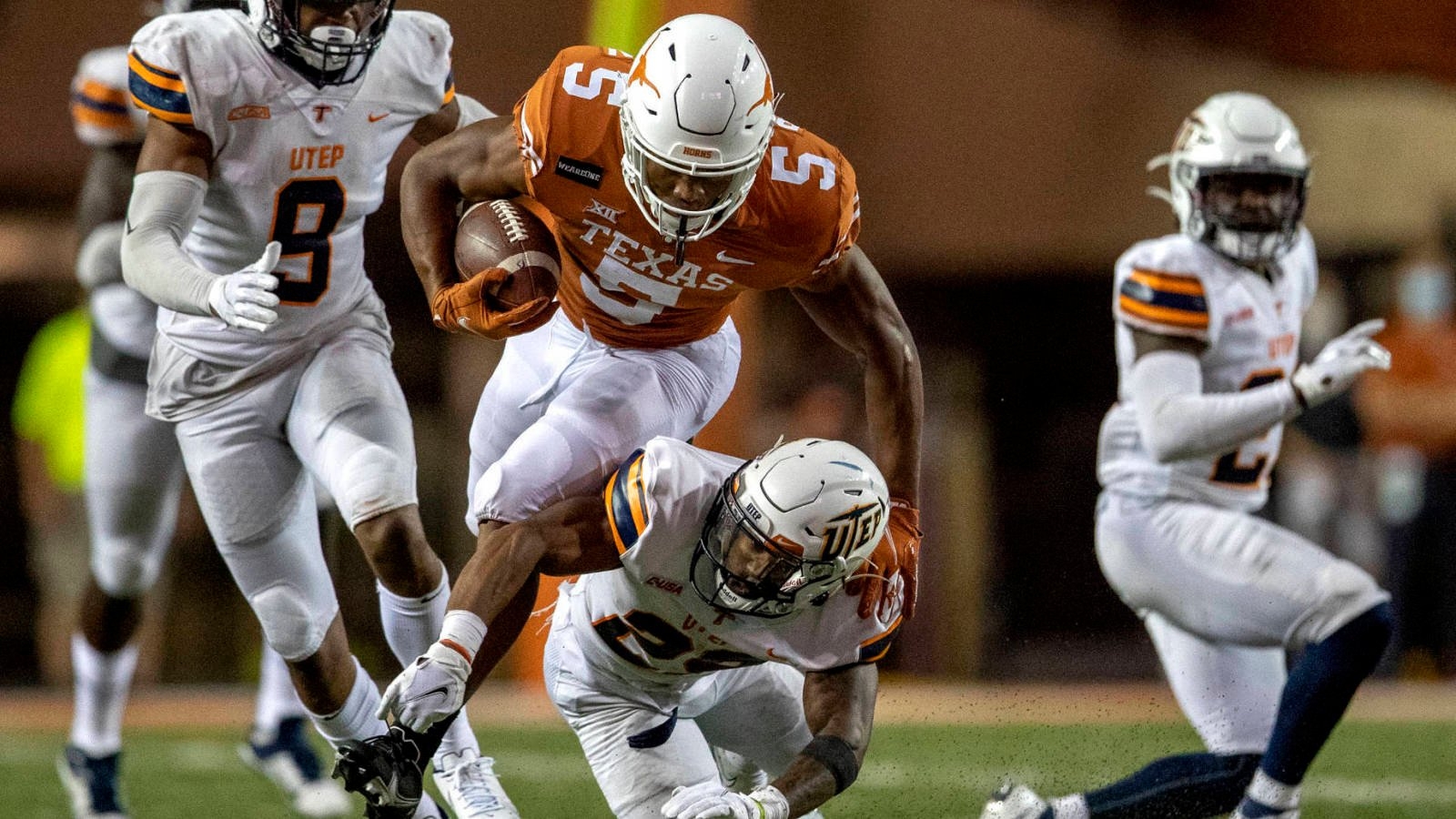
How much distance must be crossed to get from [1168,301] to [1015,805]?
1.21m

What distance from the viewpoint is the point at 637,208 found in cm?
336

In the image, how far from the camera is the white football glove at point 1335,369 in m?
3.87

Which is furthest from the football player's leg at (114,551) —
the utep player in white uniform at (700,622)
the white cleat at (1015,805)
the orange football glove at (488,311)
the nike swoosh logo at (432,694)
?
the white cleat at (1015,805)

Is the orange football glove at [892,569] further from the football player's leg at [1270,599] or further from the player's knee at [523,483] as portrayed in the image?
the football player's leg at [1270,599]

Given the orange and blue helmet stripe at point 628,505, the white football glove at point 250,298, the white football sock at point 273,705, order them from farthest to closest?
the white football sock at point 273,705, the orange and blue helmet stripe at point 628,505, the white football glove at point 250,298

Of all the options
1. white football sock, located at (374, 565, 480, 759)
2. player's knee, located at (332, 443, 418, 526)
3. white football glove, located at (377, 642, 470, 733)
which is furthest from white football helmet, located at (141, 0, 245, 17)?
white football glove, located at (377, 642, 470, 733)

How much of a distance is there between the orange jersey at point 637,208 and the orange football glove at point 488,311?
0.30 m

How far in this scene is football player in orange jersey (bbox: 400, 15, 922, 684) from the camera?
316 cm

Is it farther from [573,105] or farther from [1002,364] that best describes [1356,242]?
[573,105]

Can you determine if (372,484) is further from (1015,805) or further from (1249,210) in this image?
(1249,210)

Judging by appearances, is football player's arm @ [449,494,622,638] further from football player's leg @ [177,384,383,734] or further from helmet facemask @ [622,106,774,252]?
football player's leg @ [177,384,383,734]

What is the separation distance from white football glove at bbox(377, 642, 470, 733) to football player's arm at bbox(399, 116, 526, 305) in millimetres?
779

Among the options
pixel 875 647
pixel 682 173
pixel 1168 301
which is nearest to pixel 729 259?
pixel 682 173

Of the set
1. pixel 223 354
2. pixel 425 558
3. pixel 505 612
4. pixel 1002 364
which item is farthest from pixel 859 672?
pixel 1002 364
